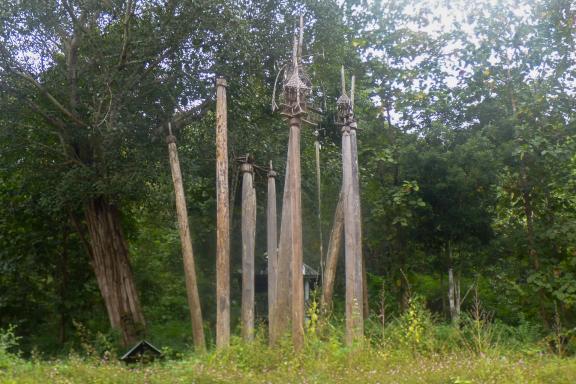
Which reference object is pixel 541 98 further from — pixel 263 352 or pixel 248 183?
pixel 263 352

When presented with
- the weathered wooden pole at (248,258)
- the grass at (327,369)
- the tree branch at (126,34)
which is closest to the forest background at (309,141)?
the tree branch at (126,34)

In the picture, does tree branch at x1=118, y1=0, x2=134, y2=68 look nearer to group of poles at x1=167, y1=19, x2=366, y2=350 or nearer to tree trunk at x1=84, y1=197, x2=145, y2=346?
group of poles at x1=167, y1=19, x2=366, y2=350

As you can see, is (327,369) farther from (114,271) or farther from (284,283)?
(114,271)

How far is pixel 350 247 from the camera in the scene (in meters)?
9.16

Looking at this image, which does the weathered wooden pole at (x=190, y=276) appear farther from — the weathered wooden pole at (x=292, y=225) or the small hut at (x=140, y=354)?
the weathered wooden pole at (x=292, y=225)

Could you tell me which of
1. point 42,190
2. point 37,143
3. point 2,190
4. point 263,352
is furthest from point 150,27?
point 263,352

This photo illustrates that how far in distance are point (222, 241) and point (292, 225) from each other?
1.70 metres

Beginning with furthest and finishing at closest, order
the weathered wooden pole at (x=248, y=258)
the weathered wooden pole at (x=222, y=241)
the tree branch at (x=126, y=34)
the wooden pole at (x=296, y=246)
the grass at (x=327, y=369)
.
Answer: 1. the tree branch at (x=126, y=34)
2. the weathered wooden pole at (x=248, y=258)
3. the weathered wooden pole at (x=222, y=241)
4. the wooden pole at (x=296, y=246)
5. the grass at (x=327, y=369)

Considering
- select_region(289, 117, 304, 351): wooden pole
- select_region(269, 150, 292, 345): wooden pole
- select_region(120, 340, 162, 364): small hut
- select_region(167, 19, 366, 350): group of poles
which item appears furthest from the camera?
select_region(120, 340, 162, 364): small hut

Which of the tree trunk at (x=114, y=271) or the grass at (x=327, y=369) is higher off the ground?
the tree trunk at (x=114, y=271)

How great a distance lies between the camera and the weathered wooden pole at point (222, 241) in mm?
9766

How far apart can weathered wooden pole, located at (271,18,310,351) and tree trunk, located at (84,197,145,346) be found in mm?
6671

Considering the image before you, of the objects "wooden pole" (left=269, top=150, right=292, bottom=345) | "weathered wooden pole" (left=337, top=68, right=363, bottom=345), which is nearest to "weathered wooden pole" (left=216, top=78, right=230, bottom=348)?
"wooden pole" (left=269, top=150, right=292, bottom=345)

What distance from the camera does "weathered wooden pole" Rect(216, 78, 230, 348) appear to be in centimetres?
977
